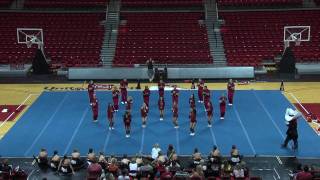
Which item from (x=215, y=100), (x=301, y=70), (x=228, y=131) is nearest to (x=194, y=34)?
(x=301, y=70)

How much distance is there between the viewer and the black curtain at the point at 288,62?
3672 cm

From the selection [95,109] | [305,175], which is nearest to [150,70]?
[95,109]

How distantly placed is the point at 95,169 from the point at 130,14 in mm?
28722

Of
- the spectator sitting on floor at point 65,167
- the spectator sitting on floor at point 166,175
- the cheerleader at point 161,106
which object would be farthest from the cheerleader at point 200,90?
the spectator sitting on floor at point 166,175

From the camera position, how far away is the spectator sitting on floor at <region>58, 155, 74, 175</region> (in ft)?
65.1

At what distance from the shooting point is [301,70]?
123 feet

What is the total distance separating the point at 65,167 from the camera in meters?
19.8

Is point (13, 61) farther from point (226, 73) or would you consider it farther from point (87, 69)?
point (226, 73)

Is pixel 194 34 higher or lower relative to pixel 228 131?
higher

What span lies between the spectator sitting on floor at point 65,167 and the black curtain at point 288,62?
849 inches

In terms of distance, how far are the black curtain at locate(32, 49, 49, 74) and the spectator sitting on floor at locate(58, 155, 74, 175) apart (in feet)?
61.2

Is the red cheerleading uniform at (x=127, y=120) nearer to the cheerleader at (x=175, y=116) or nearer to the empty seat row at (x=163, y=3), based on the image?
the cheerleader at (x=175, y=116)

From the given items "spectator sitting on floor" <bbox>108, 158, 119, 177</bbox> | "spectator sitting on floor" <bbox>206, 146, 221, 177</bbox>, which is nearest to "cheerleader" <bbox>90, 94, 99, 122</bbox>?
"spectator sitting on floor" <bbox>108, 158, 119, 177</bbox>

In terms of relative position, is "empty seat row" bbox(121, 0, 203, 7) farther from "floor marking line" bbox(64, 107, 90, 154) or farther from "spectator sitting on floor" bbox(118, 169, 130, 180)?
"spectator sitting on floor" bbox(118, 169, 130, 180)
